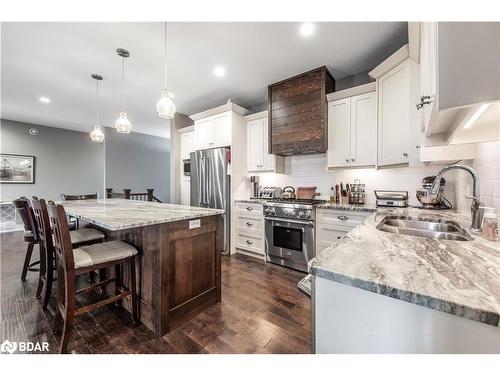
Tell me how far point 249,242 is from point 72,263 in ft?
7.75

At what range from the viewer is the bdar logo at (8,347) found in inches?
55.8

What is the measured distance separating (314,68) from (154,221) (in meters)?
2.77

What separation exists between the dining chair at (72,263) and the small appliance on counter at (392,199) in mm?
2670

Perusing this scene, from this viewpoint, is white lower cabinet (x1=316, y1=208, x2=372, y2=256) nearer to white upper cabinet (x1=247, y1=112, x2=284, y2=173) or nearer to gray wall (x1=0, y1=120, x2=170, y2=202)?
white upper cabinet (x1=247, y1=112, x2=284, y2=173)

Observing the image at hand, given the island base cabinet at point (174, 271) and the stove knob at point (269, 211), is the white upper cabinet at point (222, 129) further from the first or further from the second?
the island base cabinet at point (174, 271)

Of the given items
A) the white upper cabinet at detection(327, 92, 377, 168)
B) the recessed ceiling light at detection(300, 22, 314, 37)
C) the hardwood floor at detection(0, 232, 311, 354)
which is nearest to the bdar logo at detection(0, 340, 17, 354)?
the hardwood floor at detection(0, 232, 311, 354)

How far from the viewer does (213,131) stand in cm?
379

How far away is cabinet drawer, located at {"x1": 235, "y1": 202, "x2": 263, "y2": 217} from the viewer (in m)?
3.28

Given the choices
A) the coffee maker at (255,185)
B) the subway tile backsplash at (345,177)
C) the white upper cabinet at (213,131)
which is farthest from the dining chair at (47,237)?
the subway tile backsplash at (345,177)

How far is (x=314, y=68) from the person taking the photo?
2836mm

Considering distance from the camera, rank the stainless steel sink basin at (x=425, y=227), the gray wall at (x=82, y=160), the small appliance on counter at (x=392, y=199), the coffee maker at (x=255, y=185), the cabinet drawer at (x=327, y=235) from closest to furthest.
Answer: the stainless steel sink basin at (x=425, y=227) → the small appliance on counter at (x=392, y=199) → the cabinet drawer at (x=327, y=235) → the coffee maker at (x=255, y=185) → the gray wall at (x=82, y=160)

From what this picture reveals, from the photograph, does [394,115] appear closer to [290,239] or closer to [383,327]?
[290,239]
